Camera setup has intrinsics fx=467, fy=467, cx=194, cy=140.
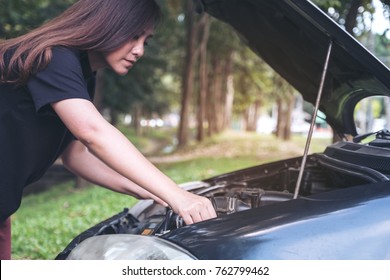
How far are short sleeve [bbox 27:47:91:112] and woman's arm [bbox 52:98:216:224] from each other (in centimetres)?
3

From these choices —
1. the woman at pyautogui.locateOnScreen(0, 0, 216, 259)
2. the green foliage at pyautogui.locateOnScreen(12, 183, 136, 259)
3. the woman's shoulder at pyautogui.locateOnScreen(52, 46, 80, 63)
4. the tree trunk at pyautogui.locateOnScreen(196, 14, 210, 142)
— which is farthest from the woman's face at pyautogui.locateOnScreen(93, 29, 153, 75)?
the tree trunk at pyautogui.locateOnScreen(196, 14, 210, 142)

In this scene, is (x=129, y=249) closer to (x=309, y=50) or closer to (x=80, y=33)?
(x=80, y=33)

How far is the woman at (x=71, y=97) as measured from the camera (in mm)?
1537

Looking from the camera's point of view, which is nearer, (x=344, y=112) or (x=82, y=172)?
(x=82, y=172)

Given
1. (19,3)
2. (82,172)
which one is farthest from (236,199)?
(19,3)

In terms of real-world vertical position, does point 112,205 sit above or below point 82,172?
below

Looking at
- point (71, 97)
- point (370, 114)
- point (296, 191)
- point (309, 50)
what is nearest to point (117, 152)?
point (71, 97)

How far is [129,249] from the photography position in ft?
4.84

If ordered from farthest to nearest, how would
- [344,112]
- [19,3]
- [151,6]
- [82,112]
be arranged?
1. [19,3]
2. [344,112]
3. [151,6]
4. [82,112]

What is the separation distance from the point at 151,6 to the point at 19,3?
9869 mm

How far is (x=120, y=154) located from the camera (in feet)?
5.04

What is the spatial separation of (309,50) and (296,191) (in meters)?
0.96

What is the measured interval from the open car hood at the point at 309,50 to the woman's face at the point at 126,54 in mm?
573
